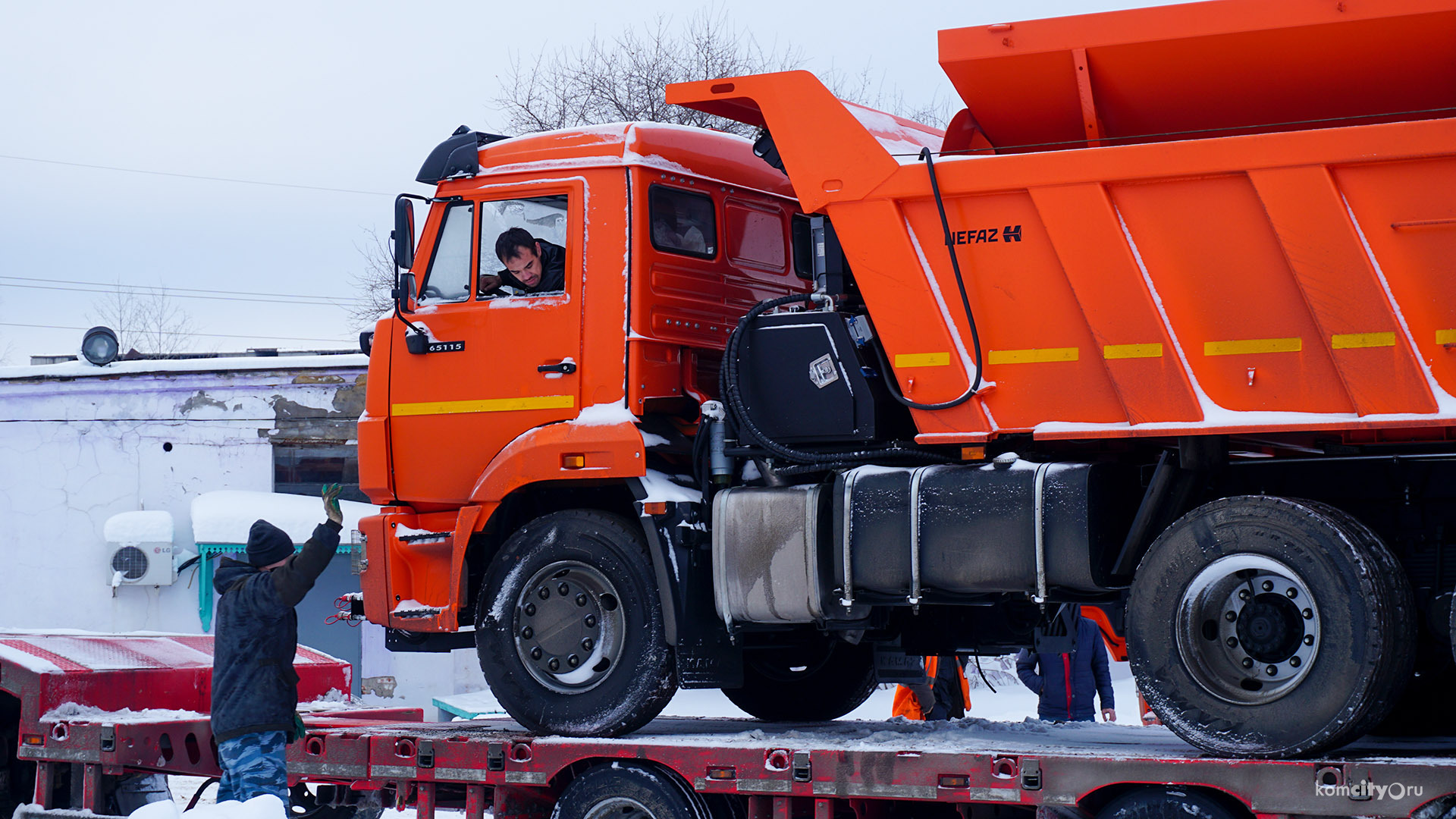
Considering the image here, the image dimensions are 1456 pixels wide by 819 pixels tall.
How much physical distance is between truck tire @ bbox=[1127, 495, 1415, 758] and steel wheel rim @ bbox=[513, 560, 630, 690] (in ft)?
7.93

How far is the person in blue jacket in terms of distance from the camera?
10273 millimetres

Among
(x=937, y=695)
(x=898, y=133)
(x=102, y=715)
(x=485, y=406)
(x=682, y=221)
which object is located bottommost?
(x=937, y=695)

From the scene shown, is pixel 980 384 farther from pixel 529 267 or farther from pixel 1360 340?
pixel 529 267

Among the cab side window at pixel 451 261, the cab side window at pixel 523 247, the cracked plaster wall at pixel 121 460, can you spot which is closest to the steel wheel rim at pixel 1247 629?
the cab side window at pixel 523 247

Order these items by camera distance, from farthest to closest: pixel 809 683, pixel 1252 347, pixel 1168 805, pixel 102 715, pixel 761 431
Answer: pixel 809 683 → pixel 102 715 → pixel 761 431 → pixel 1252 347 → pixel 1168 805

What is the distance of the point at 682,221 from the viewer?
23.7 ft

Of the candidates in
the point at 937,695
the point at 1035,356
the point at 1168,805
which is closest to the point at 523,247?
the point at 1035,356

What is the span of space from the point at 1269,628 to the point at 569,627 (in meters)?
3.13

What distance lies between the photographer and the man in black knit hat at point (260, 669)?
7082 millimetres

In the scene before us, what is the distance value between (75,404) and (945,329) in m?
16.0

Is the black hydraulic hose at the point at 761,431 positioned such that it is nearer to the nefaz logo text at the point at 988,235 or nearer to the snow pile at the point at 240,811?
the nefaz logo text at the point at 988,235

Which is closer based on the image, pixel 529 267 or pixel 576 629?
pixel 576 629

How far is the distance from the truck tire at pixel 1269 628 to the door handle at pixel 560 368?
9.17ft

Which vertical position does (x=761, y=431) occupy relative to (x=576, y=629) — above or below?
above
